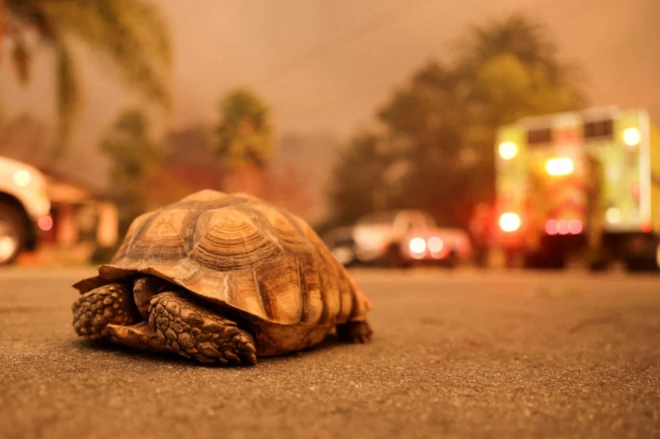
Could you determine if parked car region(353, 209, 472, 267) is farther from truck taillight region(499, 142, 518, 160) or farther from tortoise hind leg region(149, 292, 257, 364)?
tortoise hind leg region(149, 292, 257, 364)

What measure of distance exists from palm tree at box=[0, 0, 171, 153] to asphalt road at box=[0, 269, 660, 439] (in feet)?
44.0

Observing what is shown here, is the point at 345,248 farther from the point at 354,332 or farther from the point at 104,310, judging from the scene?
the point at 104,310

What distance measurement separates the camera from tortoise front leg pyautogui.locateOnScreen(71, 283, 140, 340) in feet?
10.0

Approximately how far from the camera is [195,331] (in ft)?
9.15

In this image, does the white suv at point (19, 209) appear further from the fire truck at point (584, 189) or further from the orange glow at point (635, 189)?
the orange glow at point (635, 189)

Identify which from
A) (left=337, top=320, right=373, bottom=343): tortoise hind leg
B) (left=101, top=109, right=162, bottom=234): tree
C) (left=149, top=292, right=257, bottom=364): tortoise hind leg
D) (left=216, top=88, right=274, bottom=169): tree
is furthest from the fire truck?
(left=101, top=109, right=162, bottom=234): tree

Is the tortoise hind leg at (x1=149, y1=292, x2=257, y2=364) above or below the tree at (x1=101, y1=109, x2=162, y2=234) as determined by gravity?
below

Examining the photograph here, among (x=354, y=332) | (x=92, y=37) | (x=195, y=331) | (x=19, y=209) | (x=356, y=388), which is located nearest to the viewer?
(x=356, y=388)

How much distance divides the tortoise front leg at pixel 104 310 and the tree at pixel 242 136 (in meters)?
31.3

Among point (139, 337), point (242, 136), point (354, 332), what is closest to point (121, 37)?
point (354, 332)

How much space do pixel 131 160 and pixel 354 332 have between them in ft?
146

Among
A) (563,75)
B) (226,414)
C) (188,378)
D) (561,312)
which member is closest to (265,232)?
(188,378)

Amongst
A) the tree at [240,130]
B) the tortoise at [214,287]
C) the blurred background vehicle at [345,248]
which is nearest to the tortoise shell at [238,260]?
the tortoise at [214,287]

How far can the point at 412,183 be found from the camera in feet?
150
